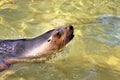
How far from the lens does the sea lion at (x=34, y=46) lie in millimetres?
4492

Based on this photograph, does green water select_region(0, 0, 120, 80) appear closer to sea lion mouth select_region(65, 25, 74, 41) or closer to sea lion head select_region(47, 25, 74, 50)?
sea lion head select_region(47, 25, 74, 50)

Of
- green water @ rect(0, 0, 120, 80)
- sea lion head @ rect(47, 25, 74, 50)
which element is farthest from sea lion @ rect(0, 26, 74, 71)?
green water @ rect(0, 0, 120, 80)

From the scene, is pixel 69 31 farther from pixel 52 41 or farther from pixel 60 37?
pixel 52 41

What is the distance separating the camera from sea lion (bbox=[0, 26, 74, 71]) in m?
4.49

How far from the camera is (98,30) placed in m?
6.37

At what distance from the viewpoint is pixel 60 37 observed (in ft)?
14.8

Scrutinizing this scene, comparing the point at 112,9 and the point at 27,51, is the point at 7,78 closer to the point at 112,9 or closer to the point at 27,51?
the point at 27,51

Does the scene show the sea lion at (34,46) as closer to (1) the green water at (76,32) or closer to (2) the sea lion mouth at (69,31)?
(2) the sea lion mouth at (69,31)

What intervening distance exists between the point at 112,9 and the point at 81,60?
110 inches

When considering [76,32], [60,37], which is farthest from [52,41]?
[76,32]

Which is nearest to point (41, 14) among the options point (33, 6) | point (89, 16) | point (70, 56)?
point (33, 6)

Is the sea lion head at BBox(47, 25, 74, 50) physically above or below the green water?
above

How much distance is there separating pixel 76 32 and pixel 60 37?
1.77 m

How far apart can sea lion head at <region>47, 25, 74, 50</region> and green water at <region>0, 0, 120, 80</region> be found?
1.26ft
